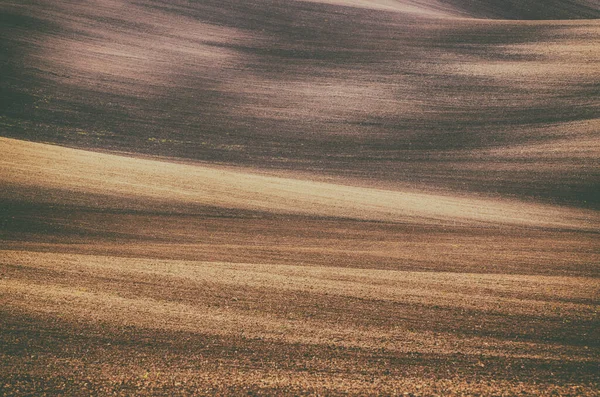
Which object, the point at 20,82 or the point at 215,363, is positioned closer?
the point at 215,363

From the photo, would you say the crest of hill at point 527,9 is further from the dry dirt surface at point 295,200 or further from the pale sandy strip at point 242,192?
the pale sandy strip at point 242,192

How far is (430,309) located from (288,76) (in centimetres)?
2403

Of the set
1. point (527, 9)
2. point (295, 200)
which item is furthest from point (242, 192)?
point (527, 9)

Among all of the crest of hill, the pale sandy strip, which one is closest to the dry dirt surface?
the pale sandy strip

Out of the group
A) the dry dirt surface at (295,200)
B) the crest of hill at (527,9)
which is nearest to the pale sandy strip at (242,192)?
the dry dirt surface at (295,200)

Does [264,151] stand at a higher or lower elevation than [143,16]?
lower

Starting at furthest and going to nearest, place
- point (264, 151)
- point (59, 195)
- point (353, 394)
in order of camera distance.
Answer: point (264, 151)
point (59, 195)
point (353, 394)

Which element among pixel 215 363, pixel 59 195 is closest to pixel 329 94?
pixel 59 195

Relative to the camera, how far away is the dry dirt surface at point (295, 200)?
7.93 metres

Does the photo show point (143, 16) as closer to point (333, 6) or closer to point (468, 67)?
point (333, 6)

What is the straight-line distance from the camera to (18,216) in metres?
14.4

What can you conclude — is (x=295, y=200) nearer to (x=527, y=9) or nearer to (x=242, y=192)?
(x=242, y=192)

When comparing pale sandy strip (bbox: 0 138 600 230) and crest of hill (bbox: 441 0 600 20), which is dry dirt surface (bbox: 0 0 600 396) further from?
crest of hill (bbox: 441 0 600 20)

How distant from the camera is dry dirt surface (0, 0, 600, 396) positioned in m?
7.93
